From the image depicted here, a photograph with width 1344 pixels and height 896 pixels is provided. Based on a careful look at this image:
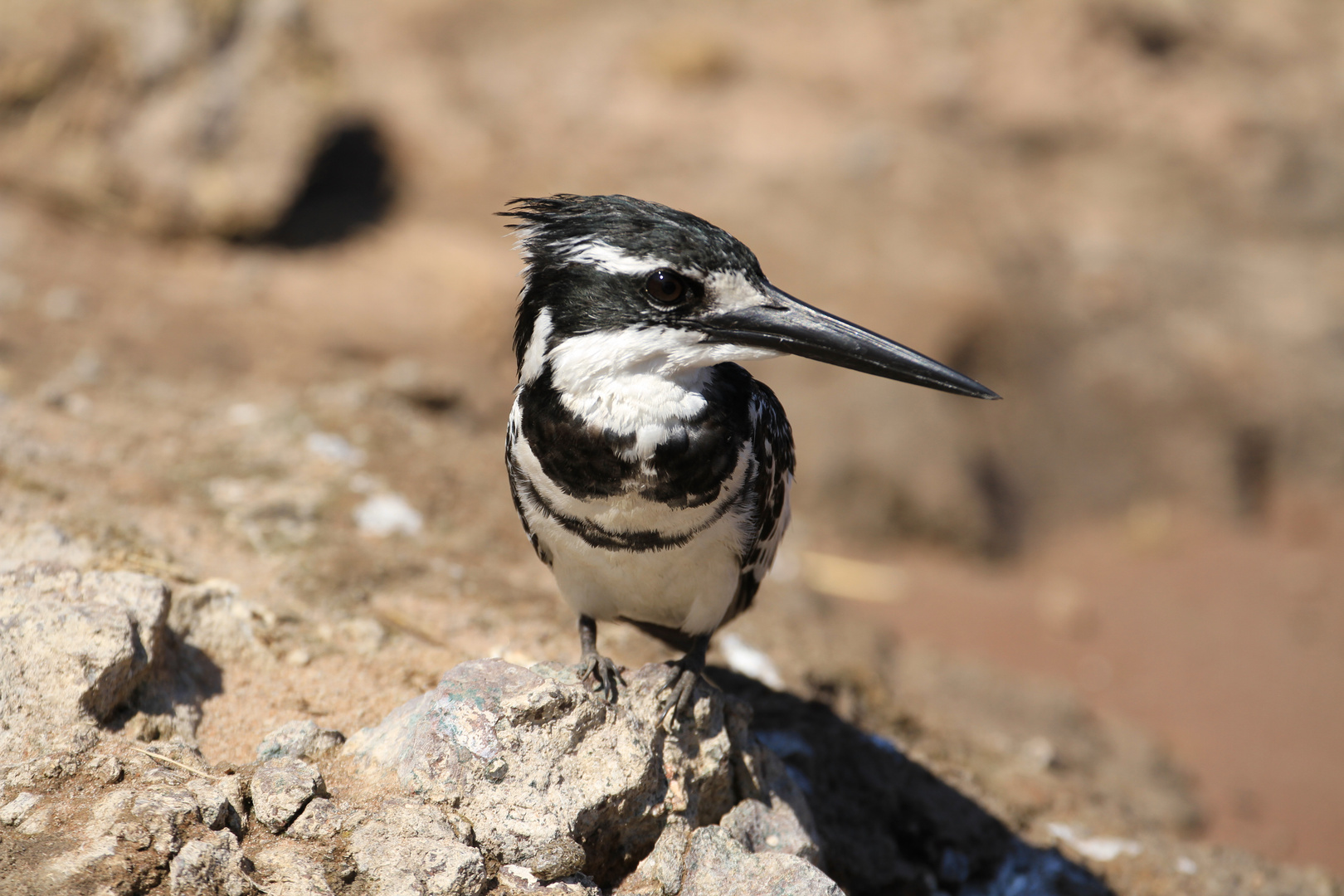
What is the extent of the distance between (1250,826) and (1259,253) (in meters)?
5.64

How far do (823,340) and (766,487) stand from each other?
21.7 inches

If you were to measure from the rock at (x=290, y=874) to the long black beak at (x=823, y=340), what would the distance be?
1.63 m

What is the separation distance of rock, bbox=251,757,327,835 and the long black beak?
5.01 feet

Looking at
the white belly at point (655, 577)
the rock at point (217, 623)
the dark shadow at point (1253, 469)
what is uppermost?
the dark shadow at point (1253, 469)

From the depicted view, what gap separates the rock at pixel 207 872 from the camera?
2246mm

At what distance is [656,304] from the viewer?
8.98 ft

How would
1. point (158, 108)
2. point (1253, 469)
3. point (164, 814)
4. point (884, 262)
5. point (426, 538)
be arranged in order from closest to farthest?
1. point (164, 814)
2. point (426, 538)
3. point (158, 108)
4. point (884, 262)
5. point (1253, 469)

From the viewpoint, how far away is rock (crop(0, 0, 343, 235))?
777 centimetres

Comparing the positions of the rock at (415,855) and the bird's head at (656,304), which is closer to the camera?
the rock at (415,855)

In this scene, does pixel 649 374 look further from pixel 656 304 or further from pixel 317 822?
pixel 317 822

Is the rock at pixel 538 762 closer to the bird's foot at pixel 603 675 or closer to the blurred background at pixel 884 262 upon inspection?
the bird's foot at pixel 603 675

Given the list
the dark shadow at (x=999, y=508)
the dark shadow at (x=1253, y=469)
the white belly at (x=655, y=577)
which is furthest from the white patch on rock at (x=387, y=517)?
the dark shadow at (x=1253, y=469)

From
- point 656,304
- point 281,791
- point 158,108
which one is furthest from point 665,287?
point 158,108

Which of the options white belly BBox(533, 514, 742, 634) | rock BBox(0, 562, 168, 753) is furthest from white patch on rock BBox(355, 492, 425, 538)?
rock BBox(0, 562, 168, 753)
